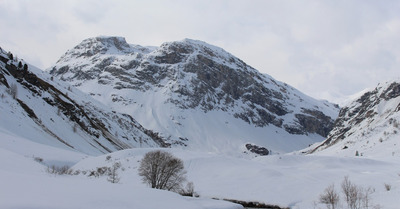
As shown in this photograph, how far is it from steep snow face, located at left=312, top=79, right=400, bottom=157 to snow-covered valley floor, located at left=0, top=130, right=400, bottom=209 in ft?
100

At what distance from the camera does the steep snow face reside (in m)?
72.1

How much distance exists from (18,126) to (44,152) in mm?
18543

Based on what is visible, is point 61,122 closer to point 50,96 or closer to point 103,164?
point 50,96

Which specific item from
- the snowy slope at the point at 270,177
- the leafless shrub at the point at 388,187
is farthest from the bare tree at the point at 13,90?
the leafless shrub at the point at 388,187

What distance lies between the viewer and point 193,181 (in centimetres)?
3556

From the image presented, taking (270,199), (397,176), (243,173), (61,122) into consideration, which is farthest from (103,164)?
(61,122)

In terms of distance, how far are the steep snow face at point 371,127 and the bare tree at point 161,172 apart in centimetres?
4540

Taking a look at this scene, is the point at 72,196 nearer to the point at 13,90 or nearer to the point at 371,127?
the point at 13,90

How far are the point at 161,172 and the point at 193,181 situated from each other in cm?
554

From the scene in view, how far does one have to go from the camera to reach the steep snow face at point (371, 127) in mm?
72125

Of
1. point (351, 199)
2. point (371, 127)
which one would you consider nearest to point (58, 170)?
point (351, 199)

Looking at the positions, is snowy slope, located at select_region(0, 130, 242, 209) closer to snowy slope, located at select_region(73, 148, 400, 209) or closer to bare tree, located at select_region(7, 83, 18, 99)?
snowy slope, located at select_region(73, 148, 400, 209)

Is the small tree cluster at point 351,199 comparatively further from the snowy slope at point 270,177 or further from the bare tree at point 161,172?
the bare tree at point 161,172

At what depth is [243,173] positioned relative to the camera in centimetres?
3631
